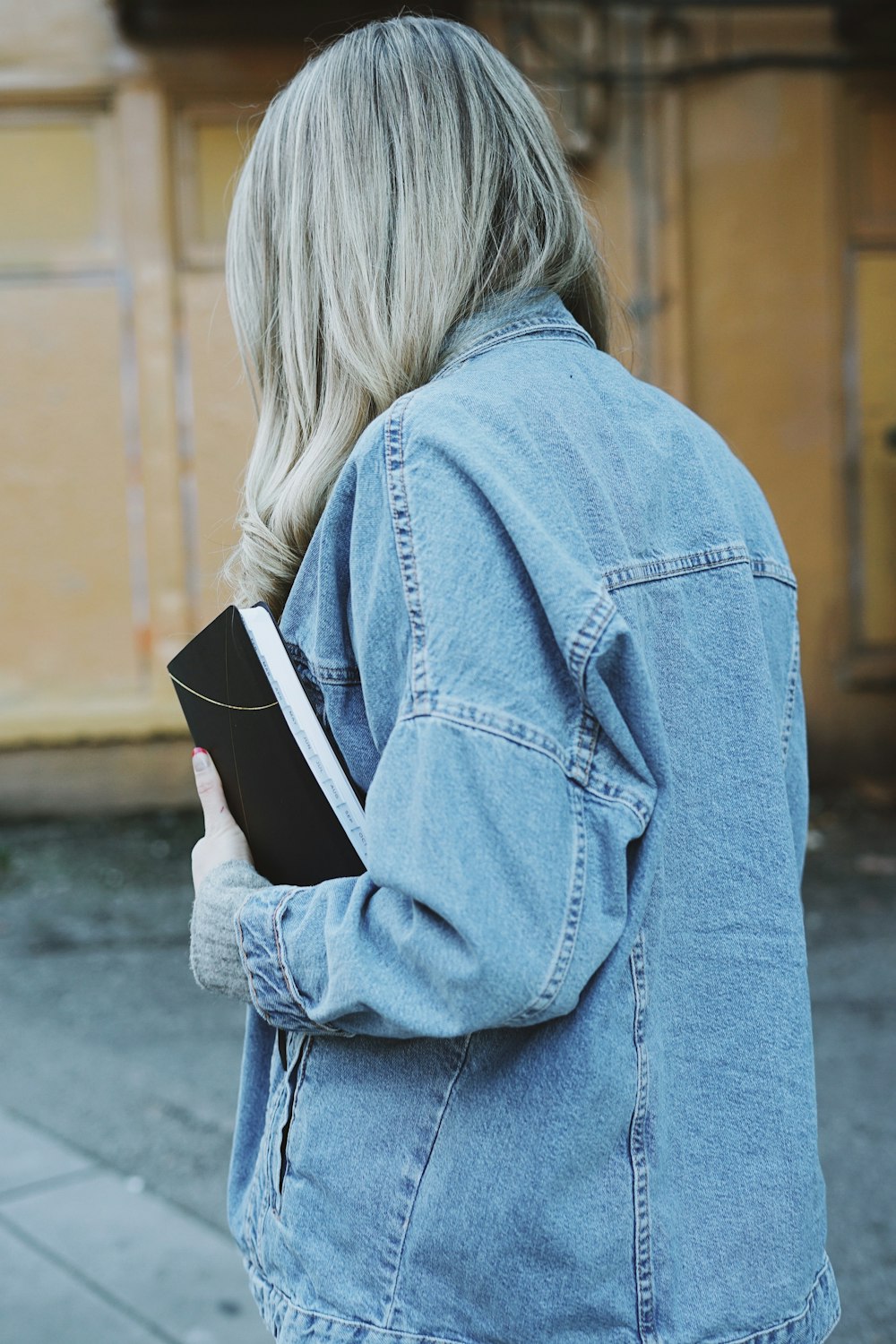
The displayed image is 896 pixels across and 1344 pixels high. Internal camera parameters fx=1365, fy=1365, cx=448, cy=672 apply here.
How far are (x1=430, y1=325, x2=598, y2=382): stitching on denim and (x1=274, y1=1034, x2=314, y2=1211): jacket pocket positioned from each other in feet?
2.08

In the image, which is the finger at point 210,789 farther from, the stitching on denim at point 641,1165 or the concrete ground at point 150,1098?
the concrete ground at point 150,1098

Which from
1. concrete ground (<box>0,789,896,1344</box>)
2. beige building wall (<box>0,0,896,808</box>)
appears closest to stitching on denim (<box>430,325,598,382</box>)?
concrete ground (<box>0,789,896,1344</box>)

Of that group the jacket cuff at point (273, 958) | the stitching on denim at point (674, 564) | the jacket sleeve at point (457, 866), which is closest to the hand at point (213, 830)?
the jacket cuff at point (273, 958)

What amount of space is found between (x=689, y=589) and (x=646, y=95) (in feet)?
20.2

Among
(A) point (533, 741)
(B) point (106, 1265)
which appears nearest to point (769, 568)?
(A) point (533, 741)

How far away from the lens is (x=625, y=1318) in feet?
3.82

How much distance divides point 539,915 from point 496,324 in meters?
0.56

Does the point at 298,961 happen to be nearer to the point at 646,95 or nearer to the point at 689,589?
the point at 689,589

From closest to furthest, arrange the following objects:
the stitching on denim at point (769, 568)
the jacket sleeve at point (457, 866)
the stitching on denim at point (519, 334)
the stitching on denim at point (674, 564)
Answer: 1. the jacket sleeve at point (457, 866)
2. the stitching on denim at point (674, 564)
3. the stitching on denim at point (519, 334)
4. the stitching on denim at point (769, 568)

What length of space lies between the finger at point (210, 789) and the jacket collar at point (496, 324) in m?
0.47

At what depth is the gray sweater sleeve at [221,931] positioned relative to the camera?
125 centimetres

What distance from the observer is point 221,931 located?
1.26m

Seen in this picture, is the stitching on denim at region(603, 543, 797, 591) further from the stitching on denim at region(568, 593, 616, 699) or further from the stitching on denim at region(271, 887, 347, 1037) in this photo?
the stitching on denim at region(271, 887, 347, 1037)

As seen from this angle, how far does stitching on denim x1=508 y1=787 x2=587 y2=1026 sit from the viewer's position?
3.51ft
